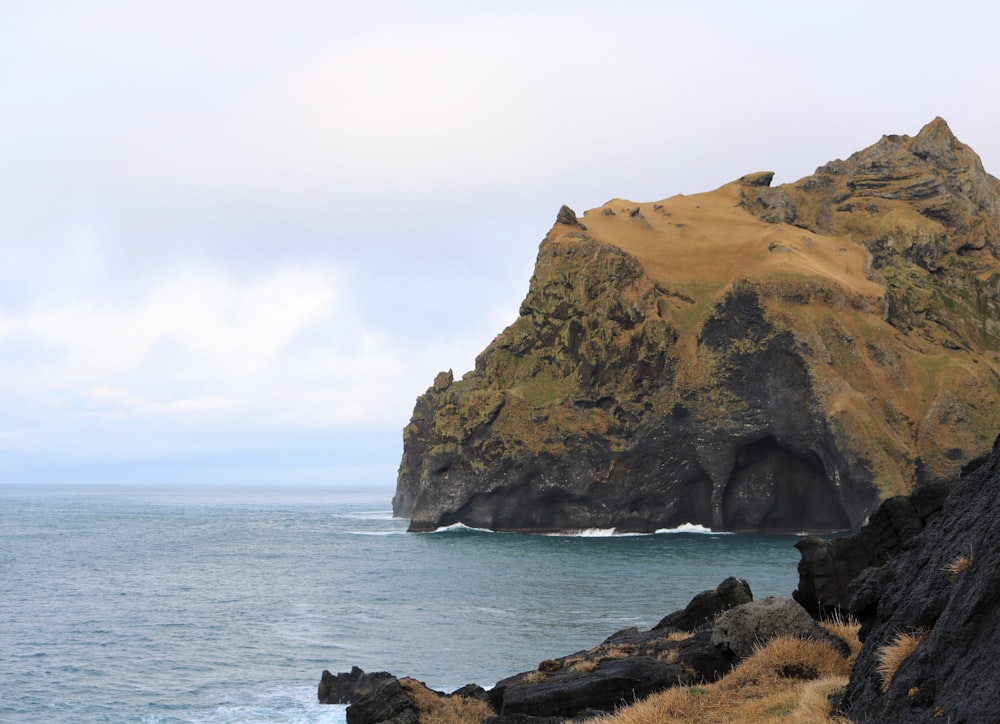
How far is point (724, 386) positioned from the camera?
12206cm

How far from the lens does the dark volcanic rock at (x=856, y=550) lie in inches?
850

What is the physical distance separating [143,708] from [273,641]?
44.4 feet

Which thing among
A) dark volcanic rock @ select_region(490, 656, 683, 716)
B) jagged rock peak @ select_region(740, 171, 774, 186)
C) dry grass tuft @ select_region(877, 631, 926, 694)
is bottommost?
dark volcanic rock @ select_region(490, 656, 683, 716)

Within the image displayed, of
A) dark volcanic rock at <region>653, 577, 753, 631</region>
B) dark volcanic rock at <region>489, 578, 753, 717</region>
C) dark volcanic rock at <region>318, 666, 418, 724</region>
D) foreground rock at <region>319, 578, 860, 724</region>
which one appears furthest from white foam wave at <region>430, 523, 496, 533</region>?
dark volcanic rock at <region>489, 578, 753, 717</region>

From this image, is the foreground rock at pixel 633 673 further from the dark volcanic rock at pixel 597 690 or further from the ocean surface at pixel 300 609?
the ocean surface at pixel 300 609

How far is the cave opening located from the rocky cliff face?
0.23 metres

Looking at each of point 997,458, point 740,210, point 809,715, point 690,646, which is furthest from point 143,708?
point 740,210

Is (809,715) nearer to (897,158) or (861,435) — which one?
(861,435)

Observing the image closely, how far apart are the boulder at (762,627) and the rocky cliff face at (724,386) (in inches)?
3758

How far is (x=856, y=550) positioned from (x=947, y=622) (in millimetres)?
12447

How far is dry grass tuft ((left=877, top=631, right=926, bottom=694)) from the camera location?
11.1 metres

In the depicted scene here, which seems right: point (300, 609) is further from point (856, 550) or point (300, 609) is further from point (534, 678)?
point (856, 550)

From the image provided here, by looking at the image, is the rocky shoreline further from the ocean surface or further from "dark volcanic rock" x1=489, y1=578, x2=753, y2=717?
the ocean surface

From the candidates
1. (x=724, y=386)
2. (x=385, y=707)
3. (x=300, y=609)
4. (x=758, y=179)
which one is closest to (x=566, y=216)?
(x=724, y=386)
